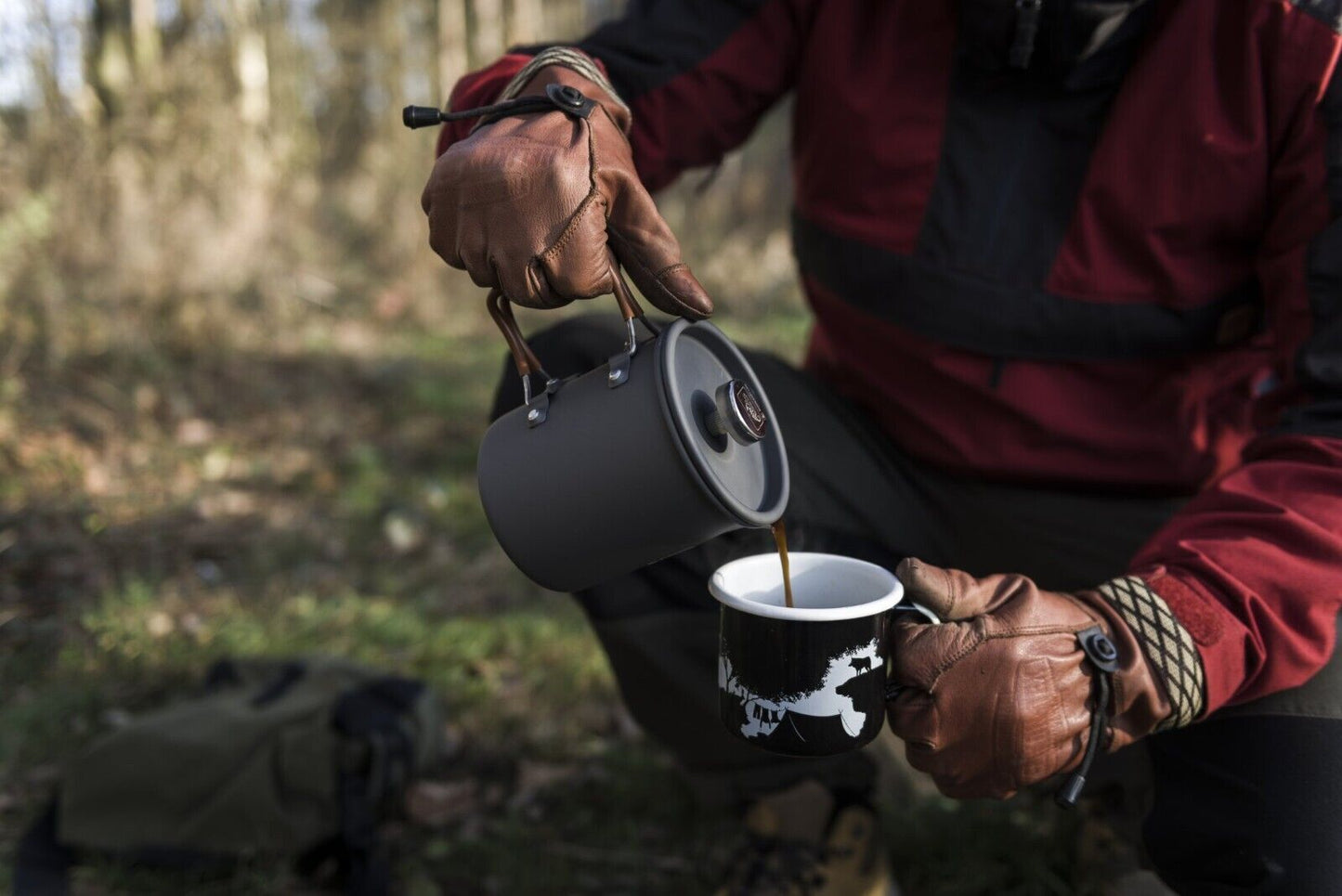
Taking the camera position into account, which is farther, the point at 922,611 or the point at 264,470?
the point at 264,470

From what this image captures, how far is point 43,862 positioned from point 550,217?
160cm

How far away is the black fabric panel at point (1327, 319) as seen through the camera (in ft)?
5.10

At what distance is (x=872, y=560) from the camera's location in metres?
2.00

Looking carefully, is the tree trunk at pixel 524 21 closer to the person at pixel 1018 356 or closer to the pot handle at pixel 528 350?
the person at pixel 1018 356

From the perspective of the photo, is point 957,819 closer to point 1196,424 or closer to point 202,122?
point 1196,424

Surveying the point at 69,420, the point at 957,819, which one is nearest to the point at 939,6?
the point at 957,819

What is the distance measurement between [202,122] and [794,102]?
4222 millimetres

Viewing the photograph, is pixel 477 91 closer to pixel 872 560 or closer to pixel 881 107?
pixel 881 107

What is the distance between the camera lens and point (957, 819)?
7.56 feet

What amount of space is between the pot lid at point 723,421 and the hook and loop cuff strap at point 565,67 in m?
0.49

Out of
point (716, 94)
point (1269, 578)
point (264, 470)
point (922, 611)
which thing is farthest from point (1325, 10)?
point (264, 470)

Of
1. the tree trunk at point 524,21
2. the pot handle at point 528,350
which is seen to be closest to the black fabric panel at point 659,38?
the pot handle at point 528,350

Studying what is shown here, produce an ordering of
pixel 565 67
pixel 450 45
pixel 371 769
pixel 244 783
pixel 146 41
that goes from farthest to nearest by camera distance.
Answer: pixel 450 45, pixel 146 41, pixel 371 769, pixel 244 783, pixel 565 67

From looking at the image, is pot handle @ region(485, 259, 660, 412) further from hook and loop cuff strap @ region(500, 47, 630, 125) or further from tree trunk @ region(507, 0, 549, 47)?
tree trunk @ region(507, 0, 549, 47)
